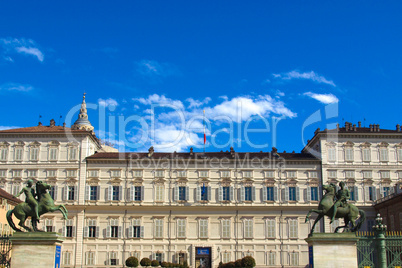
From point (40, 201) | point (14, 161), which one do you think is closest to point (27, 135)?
point (14, 161)

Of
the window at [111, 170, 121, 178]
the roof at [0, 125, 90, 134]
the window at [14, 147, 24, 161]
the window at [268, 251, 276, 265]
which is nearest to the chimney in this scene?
the window at [111, 170, 121, 178]

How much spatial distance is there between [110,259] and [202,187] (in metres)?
13.2

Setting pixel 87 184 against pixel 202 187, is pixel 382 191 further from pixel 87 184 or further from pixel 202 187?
pixel 87 184

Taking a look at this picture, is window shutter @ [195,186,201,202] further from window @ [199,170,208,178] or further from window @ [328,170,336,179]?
window @ [328,170,336,179]

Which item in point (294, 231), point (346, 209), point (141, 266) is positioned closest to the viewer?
point (346, 209)

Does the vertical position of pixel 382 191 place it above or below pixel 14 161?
below

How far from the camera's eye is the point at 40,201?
70.2ft

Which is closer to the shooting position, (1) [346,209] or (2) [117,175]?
(1) [346,209]

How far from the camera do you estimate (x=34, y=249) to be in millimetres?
20688

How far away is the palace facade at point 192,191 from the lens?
55.9m

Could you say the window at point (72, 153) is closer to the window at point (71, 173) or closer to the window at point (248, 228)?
the window at point (71, 173)

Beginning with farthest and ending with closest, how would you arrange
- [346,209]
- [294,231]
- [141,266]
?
[294,231] → [141,266] → [346,209]

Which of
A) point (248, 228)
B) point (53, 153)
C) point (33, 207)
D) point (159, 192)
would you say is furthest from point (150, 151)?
point (33, 207)

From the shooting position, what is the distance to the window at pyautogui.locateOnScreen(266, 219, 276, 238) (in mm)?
56406
